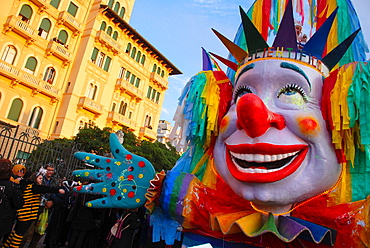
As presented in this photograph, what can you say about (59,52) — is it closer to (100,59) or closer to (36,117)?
(100,59)

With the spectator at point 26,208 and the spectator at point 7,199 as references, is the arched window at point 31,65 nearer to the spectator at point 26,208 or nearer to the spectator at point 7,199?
the spectator at point 26,208

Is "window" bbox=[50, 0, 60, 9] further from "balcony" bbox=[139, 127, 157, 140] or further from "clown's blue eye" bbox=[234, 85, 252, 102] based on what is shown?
"clown's blue eye" bbox=[234, 85, 252, 102]

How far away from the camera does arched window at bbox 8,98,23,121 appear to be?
14.4 meters

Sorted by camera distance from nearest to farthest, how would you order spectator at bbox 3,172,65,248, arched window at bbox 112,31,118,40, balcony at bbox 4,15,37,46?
spectator at bbox 3,172,65,248 < balcony at bbox 4,15,37,46 < arched window at bbox 112,31,118,40

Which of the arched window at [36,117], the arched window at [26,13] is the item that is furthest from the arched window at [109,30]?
the arched window at [36,117]

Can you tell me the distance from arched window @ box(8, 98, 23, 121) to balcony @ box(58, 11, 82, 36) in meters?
5.09

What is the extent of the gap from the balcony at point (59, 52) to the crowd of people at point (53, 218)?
43.9 feet

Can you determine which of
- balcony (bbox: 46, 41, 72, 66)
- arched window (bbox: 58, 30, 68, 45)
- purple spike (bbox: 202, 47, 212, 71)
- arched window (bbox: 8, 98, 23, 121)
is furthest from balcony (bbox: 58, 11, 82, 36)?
purple spike (bbox: 202, 47, 212, 71)

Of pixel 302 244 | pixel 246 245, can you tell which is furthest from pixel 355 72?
pixel 246 245

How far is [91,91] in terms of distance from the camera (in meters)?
17.9

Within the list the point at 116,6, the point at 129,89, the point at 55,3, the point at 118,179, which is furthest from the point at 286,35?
the point at 116,6

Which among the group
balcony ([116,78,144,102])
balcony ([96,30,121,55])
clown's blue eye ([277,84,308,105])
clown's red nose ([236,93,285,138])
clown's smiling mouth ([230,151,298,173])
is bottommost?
clown's smiling mouth ([230,151,298,173])

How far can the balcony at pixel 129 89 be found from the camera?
19.2 meters

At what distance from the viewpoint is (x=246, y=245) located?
1.96 m
